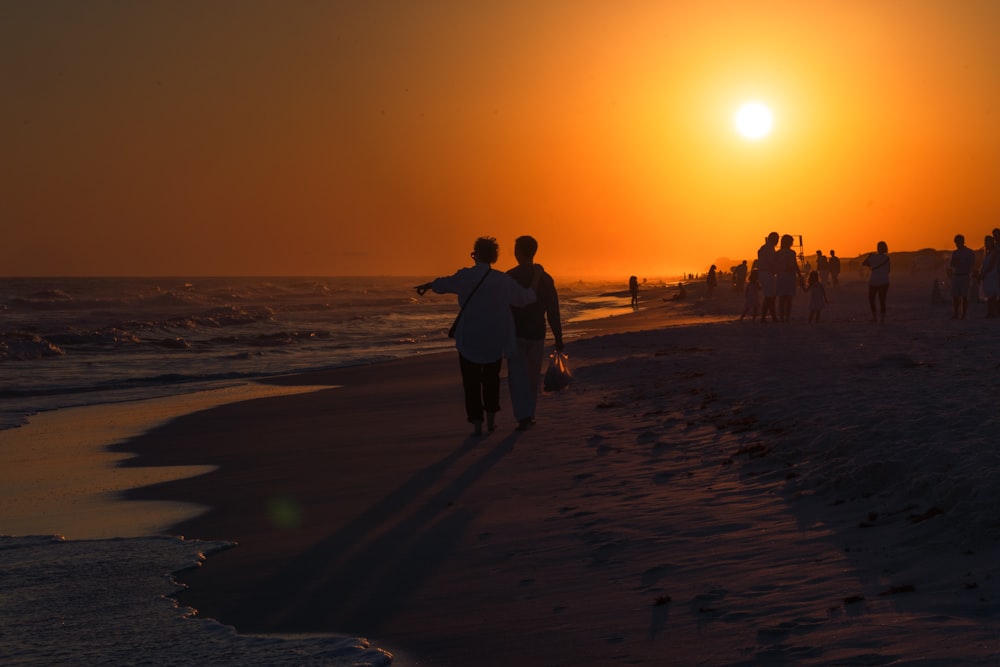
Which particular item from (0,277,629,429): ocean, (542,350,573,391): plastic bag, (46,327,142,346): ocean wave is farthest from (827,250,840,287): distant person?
(542,350,573,391): plastic bag

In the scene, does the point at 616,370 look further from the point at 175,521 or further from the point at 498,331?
the point at 175,521

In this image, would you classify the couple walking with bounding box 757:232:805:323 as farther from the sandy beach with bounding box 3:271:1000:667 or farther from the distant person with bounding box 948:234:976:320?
the sandy beach with bounding box 3:271:1000:667

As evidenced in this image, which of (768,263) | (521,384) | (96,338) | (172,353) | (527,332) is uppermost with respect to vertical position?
(768,263)

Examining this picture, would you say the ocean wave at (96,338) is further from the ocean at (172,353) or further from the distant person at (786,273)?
the distant person at (786,273)

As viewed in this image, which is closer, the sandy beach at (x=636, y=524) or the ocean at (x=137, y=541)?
→ the sandy beach at (x=636, y=524)

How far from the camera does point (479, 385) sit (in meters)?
10.8

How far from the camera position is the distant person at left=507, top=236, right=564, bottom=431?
11.0 metres

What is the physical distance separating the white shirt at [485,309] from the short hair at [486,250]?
7 centimetres

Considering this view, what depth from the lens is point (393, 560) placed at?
5859 mm

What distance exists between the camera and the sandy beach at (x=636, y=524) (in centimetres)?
423

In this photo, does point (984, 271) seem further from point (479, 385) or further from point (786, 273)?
point (479, 385)

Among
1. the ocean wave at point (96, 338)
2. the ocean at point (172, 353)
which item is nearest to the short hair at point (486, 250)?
the ocean at point (172, 353)

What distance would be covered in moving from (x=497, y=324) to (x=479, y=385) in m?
0.72

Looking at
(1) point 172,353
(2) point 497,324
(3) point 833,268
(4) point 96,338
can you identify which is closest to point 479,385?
(2) point 497,324
